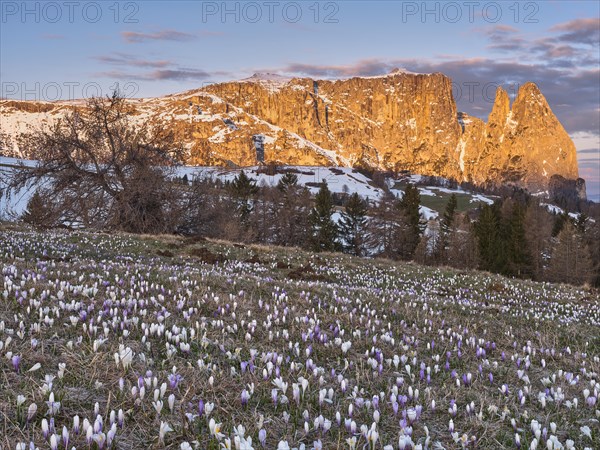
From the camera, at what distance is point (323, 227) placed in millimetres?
85438

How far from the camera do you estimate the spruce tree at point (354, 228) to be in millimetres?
89062

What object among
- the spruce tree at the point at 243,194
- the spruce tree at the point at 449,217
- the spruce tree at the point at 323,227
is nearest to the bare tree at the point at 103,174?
the spruce tree at the point at 243,194

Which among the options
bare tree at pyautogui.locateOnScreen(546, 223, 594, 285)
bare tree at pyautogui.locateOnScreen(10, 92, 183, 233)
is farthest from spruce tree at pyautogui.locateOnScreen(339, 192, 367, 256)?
bare tree at pyautogui.locateOnScreen(10, 92, 183, 233)

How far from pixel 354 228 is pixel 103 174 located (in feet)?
204

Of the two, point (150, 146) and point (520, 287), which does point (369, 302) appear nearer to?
point (520, 287)

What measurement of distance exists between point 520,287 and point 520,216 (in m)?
64.4

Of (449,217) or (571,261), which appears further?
(449,217)

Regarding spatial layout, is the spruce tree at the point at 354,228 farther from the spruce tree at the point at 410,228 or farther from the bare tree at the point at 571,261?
the bare tree at the point at 571,261

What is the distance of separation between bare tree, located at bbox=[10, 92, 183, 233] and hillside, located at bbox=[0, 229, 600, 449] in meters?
22.2

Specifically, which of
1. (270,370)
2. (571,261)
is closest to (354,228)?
(571,261)

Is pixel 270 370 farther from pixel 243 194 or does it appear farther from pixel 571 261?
pixel 243 194

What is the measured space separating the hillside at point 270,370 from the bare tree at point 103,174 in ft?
72.8

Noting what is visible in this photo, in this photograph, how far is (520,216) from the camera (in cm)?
7856

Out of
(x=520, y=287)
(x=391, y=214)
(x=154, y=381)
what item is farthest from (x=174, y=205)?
(x=391, y=214)
